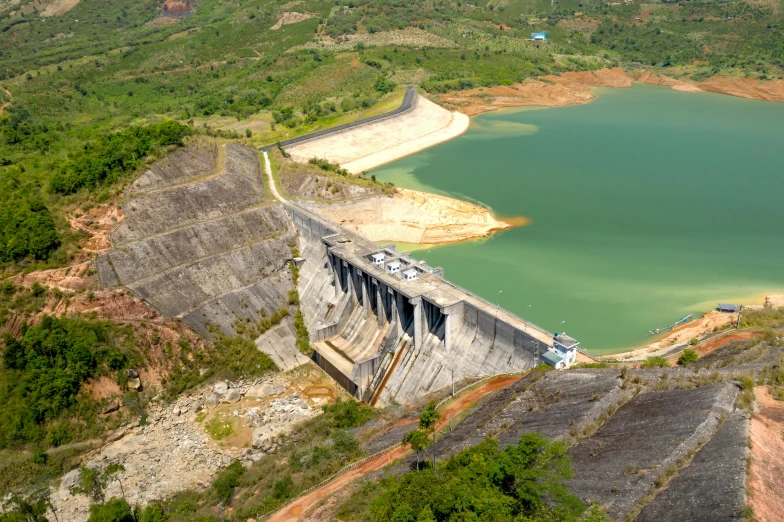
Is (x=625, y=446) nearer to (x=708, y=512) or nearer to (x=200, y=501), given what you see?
(x=708, y=512)

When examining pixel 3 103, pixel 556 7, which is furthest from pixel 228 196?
pixel 556 7

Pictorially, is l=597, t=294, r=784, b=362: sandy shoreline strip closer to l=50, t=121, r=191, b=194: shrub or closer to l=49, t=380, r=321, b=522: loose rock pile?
l=49, t=380, r=321, b=522: loose rock pile

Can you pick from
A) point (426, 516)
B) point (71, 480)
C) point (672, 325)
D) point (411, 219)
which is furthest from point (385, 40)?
point (426, 516)

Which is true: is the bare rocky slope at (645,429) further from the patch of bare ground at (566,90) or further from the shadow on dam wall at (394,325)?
the patch of bare ground at (566,90)

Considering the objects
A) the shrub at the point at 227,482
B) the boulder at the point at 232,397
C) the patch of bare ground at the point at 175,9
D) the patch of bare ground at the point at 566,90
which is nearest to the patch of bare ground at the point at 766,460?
the shrub at the point at 227,482

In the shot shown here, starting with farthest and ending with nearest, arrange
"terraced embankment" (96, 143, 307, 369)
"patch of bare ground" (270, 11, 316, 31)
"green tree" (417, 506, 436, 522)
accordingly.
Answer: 1. "patch of bare ground" (270, 11, 316, 31)
2. "terraced embankment" (96, 143, 307, 369)
3. "green tree" (417, 506, 436, 522)

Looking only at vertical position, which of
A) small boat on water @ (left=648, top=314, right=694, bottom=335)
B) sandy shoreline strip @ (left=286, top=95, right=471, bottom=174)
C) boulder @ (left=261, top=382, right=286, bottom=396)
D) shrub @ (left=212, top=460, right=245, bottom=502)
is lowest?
boulder @ (left=261, top=382, right=286, bottom=396)

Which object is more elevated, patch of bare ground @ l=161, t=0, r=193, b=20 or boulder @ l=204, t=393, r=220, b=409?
patch of bare ground @ l=161, t=0, r=193, b=20

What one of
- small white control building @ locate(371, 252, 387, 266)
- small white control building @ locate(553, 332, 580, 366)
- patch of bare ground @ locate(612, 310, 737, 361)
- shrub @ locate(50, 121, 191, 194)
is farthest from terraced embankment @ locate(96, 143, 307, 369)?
patch of bare ground @ locate(612, 310, 737, 361)
